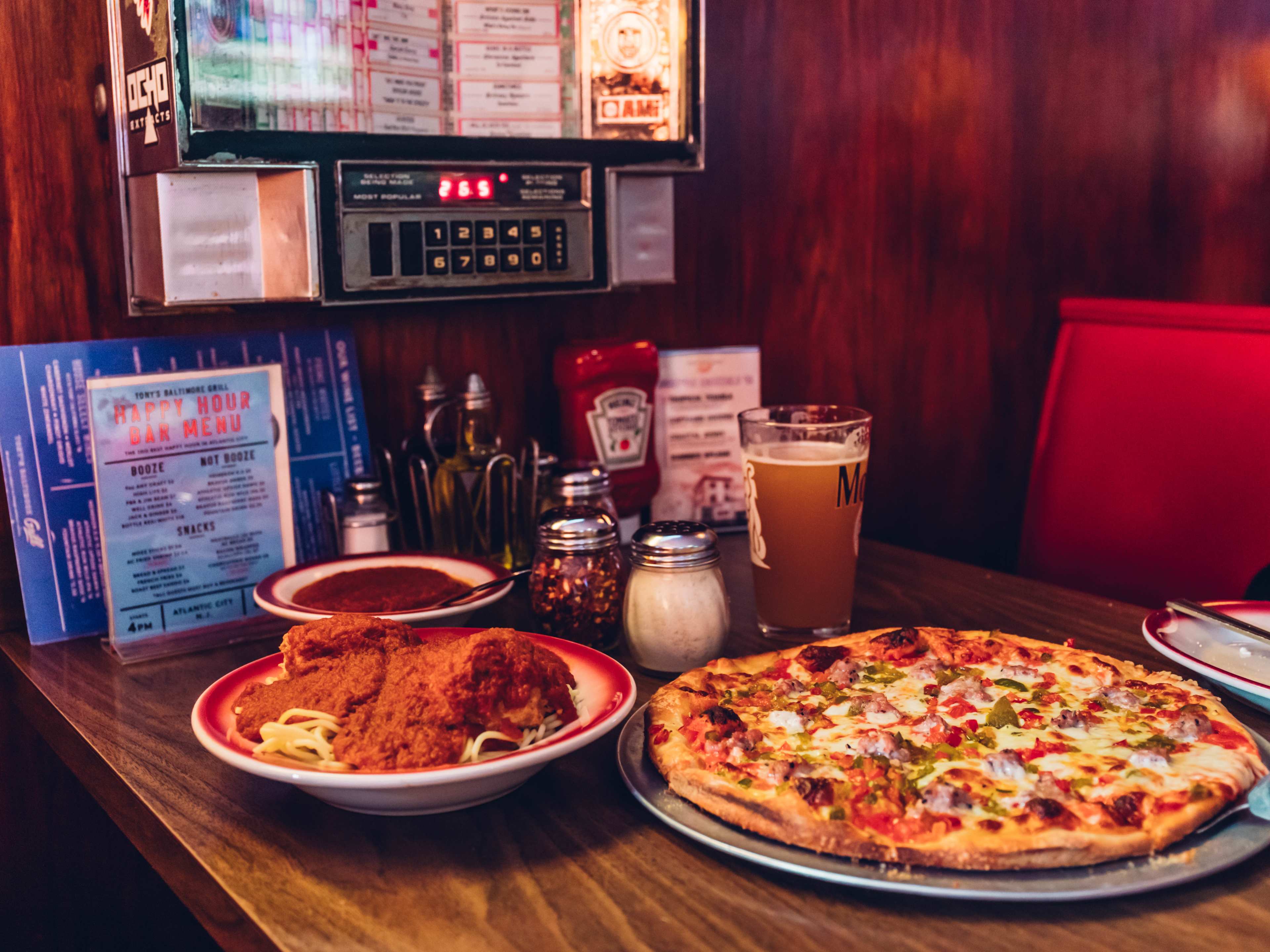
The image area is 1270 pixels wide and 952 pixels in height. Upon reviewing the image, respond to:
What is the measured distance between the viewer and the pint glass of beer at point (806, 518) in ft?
4.71

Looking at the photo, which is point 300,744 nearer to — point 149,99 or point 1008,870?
point 1008,870

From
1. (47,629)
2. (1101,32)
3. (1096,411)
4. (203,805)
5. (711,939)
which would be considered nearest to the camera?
(711,939)

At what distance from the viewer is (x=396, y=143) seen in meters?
1.57

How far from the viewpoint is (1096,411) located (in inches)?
82.7

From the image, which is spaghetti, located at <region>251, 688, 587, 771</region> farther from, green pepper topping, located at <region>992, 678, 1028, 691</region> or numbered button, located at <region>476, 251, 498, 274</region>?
numbered button, located at <region>476, 251, 498, 274</region>

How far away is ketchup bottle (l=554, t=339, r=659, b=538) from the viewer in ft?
6.05

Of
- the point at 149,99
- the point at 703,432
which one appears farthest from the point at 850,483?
the point at 149,99

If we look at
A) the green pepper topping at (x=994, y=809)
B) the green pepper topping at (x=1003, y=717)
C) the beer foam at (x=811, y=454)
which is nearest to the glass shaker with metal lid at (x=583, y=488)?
the beer foam at (x=811, y=454)

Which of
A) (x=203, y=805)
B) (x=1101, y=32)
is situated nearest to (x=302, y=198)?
(x=203, y=805)

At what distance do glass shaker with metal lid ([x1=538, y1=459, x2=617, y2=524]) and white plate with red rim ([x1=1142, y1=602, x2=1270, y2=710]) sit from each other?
693 millimetres

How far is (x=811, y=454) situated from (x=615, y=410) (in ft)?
1.64

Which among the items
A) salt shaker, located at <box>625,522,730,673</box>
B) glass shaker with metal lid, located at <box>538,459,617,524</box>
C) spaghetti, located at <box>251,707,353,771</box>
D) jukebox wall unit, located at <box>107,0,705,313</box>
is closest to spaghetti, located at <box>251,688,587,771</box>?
spaghetti, located at <box>251,707,353,771</box>

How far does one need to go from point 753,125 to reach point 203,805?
1.64m

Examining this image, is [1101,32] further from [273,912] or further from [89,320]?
[273,912]
